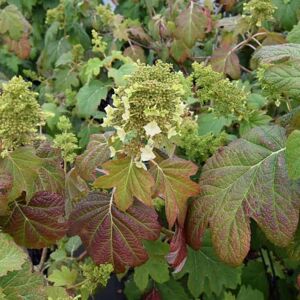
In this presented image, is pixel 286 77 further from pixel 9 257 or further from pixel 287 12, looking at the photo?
pixel 287 12

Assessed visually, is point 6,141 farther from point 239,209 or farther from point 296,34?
point 296,34

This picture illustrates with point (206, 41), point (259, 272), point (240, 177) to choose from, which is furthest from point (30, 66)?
point (240, 177)

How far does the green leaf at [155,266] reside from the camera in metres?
1.65

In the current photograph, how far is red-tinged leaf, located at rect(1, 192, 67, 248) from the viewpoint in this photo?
1.33 metres

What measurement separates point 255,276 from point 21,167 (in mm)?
1118

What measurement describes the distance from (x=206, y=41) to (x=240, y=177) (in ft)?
5.17

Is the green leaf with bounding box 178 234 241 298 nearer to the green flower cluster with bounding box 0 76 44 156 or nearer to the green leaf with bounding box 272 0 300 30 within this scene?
the green flower cluster with bounding box 0 76 44 156

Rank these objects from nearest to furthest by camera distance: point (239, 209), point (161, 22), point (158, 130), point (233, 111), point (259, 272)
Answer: point (158, 130), point (239, 209), point (233, 111), point (259, 272), point (161, 22)

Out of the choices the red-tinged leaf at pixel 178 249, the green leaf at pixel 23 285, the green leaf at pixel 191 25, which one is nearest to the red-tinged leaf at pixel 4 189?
the green leaf at pixel 23 285

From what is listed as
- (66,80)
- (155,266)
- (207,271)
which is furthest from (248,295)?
(66,80)

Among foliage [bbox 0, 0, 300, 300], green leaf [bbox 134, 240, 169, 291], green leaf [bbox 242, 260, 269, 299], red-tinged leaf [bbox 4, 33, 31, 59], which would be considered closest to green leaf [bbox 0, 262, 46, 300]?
foliage [bbox 0, 0, 300, 300]

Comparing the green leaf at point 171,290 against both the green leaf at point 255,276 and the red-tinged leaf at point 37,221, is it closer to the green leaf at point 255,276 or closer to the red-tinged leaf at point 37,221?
the green leaf at point 255,276

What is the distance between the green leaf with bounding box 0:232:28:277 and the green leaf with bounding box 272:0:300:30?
1.54 meters

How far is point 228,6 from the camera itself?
2.75 m
